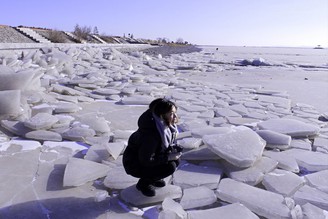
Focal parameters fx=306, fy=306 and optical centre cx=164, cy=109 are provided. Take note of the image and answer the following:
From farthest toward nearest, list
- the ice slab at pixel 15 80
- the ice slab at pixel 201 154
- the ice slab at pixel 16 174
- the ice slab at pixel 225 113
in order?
1. the ice slab at pixel 225 113
2. the ice slab at pixel 15 80
3. the ice slab at pixel 201 154
4. the ice slab at pixel 16 174

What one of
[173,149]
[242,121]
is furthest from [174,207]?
[242,121]

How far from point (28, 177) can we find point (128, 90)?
3.13 meters

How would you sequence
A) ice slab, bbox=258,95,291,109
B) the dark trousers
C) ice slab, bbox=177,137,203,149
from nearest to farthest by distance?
the dark trousers < ice slab, bbox=177,137,203,149 < ice slab, bbox=258,95,291,109

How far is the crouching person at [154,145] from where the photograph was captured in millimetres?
1506

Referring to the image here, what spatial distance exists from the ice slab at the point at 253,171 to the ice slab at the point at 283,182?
0.14 feet

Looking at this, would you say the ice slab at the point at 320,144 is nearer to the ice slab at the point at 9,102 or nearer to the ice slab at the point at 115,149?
the ice slab at the point at 115,149

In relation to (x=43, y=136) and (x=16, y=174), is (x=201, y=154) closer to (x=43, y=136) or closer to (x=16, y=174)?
(x=16, y=174)

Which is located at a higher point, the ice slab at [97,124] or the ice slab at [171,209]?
the ice slab at [97,124]

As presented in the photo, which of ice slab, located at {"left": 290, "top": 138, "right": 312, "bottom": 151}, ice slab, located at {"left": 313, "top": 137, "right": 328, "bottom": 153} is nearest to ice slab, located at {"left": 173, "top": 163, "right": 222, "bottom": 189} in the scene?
ice slab, located at {"left": 290, "top": 138, "right": 312, "bottom": 151}

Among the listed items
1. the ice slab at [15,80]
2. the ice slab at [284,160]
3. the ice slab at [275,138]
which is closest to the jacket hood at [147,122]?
the ice slab at [284,160]

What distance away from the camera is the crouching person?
1.51m

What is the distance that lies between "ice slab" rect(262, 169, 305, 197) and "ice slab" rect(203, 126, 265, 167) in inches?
6.4

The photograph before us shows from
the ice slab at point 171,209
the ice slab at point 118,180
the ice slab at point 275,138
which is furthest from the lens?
the ice slab at point 275,138

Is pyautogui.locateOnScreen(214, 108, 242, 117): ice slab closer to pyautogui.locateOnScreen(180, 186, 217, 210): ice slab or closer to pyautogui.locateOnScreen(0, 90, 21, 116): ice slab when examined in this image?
pyautogui.locateOnScreen(180, 186, 217, 210): ice slab
